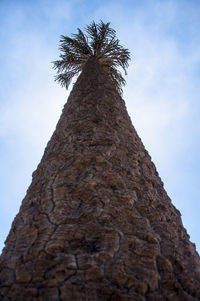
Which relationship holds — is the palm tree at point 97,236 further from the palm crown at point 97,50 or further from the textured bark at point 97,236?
the palm crown at point 97,50

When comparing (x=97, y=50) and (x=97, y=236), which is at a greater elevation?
(x=97, y=50)

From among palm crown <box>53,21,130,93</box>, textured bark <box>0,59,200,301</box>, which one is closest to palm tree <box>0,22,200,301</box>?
textured bark <box>0,59,200,301</box>

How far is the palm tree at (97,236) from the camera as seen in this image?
0.95 metres

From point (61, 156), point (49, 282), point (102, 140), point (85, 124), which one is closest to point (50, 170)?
point (61, 156)

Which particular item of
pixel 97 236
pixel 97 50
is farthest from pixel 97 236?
pixel 97 50

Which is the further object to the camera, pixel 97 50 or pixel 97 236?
pixel 97 50

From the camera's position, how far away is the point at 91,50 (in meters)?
5.14

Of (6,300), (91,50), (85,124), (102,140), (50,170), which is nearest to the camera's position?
(6,300)

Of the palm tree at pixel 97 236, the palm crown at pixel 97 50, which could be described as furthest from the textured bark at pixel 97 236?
the palm crown at pixel 97 50

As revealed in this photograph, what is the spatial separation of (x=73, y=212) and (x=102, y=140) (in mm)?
723

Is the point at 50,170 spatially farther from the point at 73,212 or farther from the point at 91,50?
the point at 91,50

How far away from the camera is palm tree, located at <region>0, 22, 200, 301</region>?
0.95 metres

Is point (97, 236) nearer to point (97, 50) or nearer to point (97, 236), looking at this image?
point (97, 236)

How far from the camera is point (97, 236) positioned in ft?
3.75
